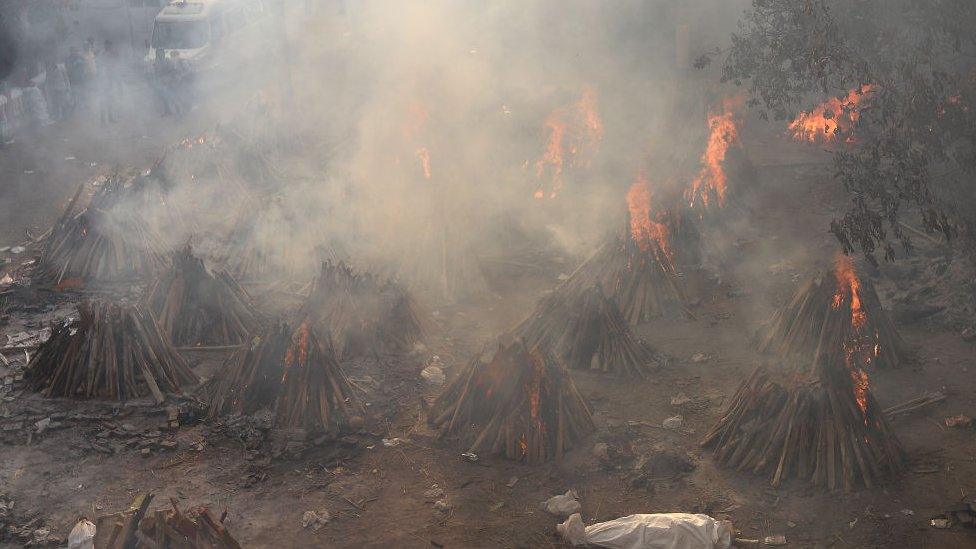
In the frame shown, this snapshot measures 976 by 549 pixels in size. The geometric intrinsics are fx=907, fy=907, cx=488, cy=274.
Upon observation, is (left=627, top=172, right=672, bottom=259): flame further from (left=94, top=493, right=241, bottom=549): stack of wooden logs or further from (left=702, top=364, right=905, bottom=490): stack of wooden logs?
(left=94, top=493, right=241, bottom=549): stack of wooden logs

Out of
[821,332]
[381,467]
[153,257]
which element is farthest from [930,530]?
[153,257]

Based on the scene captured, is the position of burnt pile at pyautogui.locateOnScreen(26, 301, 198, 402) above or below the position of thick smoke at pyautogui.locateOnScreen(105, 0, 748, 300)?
below

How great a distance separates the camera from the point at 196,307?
A: 11883 millimetres

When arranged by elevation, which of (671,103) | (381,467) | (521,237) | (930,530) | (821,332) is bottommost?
(930,530)

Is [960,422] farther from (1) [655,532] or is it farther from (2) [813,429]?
(1) [655,532]

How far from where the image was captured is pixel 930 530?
7895 millimetres

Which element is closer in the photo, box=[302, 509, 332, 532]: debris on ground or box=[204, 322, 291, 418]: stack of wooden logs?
box=[302, 509, 332, 532]: debris on ground

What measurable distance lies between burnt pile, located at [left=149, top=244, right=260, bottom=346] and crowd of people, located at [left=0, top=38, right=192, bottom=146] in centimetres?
1124

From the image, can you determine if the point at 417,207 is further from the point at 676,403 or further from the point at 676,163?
the point at 676,403

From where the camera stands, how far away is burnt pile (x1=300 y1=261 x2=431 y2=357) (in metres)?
11.4

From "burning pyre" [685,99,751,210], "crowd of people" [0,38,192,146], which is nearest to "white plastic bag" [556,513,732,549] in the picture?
"burning pyre" [685,99,751,210]

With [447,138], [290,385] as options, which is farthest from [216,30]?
[290,385]

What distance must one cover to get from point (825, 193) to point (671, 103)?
18.1 ft

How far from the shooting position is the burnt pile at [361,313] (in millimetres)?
11398
